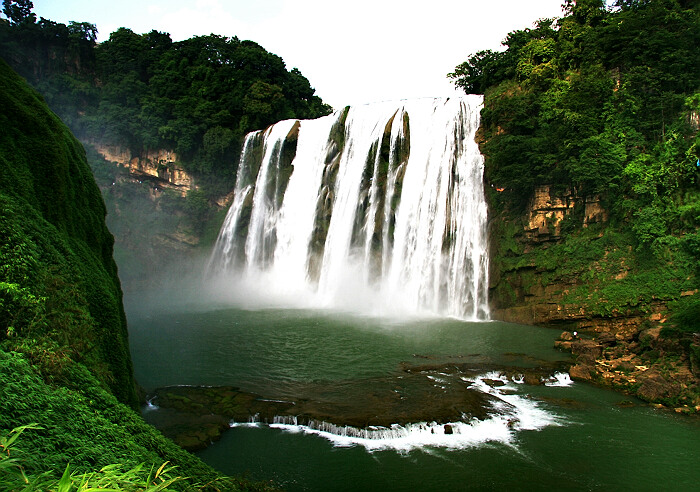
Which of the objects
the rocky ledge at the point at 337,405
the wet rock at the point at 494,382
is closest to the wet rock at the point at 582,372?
the rocky ledge at the point at 337,405

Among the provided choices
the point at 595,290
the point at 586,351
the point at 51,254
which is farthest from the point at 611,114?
the point at 51,254

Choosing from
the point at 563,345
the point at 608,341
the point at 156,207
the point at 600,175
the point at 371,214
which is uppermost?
the point at 600,175

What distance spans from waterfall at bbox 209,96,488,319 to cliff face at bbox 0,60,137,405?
13.5 m

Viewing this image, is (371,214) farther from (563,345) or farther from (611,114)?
(563,345)

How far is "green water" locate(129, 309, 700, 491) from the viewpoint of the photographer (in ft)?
22.7

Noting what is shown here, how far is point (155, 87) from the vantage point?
3322 cm

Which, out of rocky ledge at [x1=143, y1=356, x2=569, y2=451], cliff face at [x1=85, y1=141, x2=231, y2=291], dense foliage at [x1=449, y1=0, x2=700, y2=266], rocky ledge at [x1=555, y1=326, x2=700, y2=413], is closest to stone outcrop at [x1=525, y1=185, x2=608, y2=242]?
dense foliage at [x1=449, y1=0, x2=700, y2=266]

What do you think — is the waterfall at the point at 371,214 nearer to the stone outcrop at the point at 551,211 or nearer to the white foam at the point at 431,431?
the stone outcrop at the point at 551,211

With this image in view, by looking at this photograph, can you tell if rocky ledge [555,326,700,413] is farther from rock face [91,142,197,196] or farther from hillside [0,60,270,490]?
rock face [91,142,197,196]

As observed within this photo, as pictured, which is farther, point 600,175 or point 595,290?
point 600,175

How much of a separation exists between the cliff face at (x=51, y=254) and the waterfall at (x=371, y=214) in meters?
13.5

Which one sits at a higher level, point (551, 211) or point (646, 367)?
point (551, 211)

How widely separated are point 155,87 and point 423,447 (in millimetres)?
33044

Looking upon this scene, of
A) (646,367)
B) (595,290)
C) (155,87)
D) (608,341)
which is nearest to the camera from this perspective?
(646,367)
